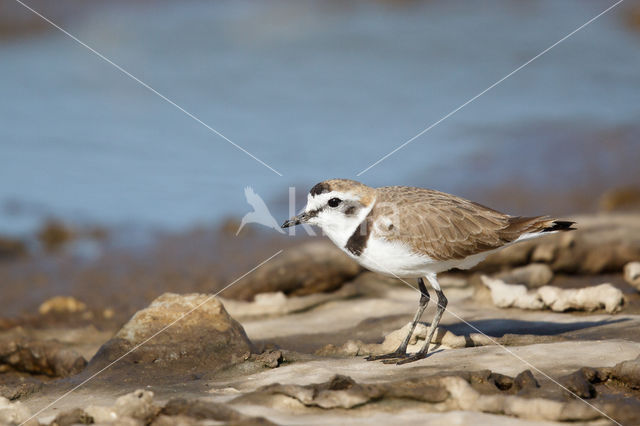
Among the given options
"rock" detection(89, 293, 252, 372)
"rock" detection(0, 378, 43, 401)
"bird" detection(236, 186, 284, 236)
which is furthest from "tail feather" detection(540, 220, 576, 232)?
"bird" detection(236, 186, 284, 236)

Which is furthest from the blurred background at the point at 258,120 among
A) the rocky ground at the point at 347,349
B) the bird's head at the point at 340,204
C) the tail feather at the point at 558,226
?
the tail feather at the point at 558,226

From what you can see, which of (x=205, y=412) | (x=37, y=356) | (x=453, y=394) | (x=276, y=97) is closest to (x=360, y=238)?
(x=453, y=394)

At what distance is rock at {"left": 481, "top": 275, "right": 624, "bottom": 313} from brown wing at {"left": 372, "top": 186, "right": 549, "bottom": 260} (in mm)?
932

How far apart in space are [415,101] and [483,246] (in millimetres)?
9178

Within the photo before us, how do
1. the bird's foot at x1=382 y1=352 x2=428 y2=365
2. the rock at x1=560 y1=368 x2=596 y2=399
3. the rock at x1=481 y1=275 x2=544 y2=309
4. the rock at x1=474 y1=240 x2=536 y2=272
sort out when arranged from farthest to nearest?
the rock at x1=474 y1=240 x2=536 y2=272 < the rock at x1=481 y1=275 x2=544 y2=309 < the bird's foot at x1=382 y1=352 x2=428 y2=365 < the rock at x1=560 y1=368 x2=596 y2=399

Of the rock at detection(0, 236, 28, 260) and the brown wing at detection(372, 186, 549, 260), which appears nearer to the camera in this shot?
the brown wing at detection(372, 186, 549, 260)

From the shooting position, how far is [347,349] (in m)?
6.37

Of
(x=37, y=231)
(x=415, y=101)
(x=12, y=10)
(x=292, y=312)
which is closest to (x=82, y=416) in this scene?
(x=292, y=312)

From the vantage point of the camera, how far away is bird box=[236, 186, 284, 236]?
11.4 m

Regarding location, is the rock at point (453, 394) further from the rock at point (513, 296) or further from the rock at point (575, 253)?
the rock at point (575, 253)

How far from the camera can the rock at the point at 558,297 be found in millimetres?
6992

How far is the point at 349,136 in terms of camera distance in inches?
549

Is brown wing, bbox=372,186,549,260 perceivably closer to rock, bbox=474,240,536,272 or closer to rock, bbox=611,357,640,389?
rock, bbox=611,357,640,389

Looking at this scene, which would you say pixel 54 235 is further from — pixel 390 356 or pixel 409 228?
pixel 390 356
